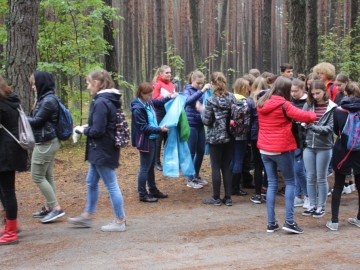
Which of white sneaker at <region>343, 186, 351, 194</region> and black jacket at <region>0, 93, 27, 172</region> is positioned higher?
black jacket at <region>0, 93, 27, 172</region>

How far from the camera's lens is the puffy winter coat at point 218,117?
6.45 meters

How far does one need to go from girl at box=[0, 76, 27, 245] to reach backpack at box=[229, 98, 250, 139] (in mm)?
3052

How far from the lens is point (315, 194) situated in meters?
6.19

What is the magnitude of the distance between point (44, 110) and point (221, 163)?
277cm

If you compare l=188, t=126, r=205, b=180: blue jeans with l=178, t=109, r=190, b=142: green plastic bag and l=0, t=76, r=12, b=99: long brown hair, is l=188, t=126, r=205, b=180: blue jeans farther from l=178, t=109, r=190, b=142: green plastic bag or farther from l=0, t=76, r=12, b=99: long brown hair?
l=0, t=76, r=12, b=99: long brown hair

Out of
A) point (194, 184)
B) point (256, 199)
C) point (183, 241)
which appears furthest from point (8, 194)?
point (256, 199)

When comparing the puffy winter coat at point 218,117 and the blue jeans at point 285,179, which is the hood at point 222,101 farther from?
the blue jeans at point 285,179

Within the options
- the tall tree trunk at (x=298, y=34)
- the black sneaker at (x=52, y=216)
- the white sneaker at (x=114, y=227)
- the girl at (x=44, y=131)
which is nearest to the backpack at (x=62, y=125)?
the girl at (x=44, y=131)

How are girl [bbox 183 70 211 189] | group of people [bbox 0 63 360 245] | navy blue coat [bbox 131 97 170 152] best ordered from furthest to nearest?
1. girl [bbox 183 70 211 189]
2. navy blue coat [bbox 131 97 170 152]
3. group of people [bbox 0 63 360 245]

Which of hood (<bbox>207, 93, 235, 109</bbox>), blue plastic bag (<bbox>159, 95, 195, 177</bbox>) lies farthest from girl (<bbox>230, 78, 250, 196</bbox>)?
blue plastic bag (<bbox>159, 95, 195, 177</bbox>)

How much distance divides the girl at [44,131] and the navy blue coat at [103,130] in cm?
66

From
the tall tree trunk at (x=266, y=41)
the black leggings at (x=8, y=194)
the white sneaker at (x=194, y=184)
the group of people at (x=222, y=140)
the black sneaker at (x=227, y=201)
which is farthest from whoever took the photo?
the tall tree trunk at (x=266, y=41)

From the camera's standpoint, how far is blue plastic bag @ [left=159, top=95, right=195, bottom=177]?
709 cm

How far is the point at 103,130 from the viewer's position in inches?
201
